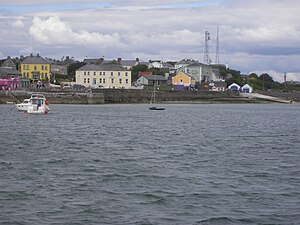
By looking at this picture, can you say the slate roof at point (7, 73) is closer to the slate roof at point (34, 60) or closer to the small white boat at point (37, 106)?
the slate roof at point (34, 60)

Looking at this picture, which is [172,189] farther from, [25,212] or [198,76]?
[198,76]

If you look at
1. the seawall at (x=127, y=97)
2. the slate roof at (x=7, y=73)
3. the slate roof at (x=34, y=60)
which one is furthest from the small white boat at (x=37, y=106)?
the slate roof at (x=34, y=60)

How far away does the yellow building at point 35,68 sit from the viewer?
144125mm

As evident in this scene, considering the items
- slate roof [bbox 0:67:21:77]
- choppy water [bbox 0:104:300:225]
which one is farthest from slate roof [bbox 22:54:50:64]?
choppy water [bbox 0:104:300:225]

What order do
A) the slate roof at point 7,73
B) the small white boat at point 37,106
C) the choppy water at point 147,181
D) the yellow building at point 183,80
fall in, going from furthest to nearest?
1. the yellow building at point 183,80
2. the slate roof at point 7,73
3. the small white boat at point 37,106
4. the choppy water at point 147,181

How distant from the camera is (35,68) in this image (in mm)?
144750

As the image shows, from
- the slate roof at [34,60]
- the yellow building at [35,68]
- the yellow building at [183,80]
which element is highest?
the slate roof at [34,60]

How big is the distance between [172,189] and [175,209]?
320 cm

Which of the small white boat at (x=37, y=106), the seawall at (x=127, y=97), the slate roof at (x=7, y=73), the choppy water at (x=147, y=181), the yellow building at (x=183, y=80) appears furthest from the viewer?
the yellow building at (x=183, y=80)

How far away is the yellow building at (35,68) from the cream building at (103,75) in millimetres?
8164

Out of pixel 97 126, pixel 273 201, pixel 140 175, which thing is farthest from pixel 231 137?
pixel 273 201

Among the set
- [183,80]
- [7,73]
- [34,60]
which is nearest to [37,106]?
[7,73]

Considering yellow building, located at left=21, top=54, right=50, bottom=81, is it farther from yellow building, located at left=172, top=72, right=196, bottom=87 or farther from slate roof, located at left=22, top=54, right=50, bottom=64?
yellow building, located at left=172, top=72, right=196, bottom=87

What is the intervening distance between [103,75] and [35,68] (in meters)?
17.0
